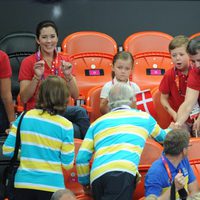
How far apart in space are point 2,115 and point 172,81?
1514 millimetres

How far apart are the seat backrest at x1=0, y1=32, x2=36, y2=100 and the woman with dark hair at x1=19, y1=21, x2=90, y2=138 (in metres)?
1.01

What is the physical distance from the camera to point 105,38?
7.21 m

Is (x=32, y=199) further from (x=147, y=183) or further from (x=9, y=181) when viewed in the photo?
(x=147, y=183)

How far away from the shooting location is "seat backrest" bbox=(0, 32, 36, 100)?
6680 millimetres

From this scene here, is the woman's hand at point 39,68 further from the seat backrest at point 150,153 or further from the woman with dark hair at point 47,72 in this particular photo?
the seat backrest at point 150,153

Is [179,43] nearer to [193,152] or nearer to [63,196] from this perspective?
[193,152]

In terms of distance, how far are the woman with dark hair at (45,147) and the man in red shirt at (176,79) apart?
5.13ft

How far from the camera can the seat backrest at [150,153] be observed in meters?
4.70

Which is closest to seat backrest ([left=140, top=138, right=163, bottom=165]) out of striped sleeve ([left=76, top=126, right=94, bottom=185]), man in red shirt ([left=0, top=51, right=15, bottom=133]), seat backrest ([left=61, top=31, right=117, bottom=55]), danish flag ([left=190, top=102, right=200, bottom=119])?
striped sleeve ([left=76, top=126, right=94, bottom=185])

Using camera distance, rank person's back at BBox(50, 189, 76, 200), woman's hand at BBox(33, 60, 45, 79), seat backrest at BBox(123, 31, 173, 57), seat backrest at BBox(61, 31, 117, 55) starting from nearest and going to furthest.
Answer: person's back at BBox(50, 189, 76, 200)
woman's hand at BBox(33, 60, 45, 79)
seat backrest at BBox(61, 31, 117, 55)
seat backrest at BBox(123, 31, 173, 57)

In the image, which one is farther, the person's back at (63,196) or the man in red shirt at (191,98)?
the man in red shirt at (191,98)

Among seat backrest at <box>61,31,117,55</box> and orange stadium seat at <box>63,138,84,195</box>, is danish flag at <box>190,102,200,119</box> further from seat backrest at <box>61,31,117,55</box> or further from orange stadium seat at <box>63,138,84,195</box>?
seat backrest at <box>61,31,117,55</box>

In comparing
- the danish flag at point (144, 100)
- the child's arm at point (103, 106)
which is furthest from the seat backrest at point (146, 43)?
the danish flag at point (144, 100)

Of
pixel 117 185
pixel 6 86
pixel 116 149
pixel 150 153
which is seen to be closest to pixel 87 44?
pixel 6 86
